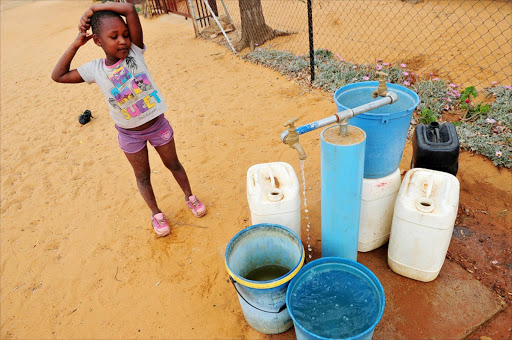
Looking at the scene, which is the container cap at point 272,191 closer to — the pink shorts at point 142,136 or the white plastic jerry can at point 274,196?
the white plastic jerry can at point 274,196

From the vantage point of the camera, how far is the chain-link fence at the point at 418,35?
181 inches

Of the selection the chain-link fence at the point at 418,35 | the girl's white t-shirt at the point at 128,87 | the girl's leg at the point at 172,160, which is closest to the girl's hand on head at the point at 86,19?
the girl's white t-shirt at the point at 128,87

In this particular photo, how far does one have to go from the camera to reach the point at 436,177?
1.94 m

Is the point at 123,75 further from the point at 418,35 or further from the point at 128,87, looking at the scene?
the point at 418,35

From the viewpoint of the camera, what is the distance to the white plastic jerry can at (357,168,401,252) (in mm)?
2057

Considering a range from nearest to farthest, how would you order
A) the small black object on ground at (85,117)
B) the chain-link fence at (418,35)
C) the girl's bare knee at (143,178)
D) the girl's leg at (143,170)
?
the girl's leg at (143,170), the girl's bare knee at (143,178), the chain-link fence at (418,35), the small black object on ground at (85,117)

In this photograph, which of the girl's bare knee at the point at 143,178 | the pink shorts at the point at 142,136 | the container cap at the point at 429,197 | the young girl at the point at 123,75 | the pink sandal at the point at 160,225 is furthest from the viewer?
the pink sandal at the point at 160,225

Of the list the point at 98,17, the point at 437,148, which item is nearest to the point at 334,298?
the point at 437,148

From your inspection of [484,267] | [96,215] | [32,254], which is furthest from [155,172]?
[484,267]

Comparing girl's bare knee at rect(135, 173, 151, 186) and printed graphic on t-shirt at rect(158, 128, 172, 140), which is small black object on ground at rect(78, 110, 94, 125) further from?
printed graphic on t-shirt at rect(158, 128, 172, 140)

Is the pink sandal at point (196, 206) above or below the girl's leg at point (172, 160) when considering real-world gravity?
below

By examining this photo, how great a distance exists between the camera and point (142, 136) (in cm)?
229

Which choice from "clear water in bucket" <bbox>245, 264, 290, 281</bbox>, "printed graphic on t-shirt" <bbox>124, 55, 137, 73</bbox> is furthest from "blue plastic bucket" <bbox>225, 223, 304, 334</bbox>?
"printed graphic on t-shirt" <bbox>124, 55, 137, 73</bbox>

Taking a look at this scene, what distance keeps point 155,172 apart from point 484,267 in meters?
3.06
